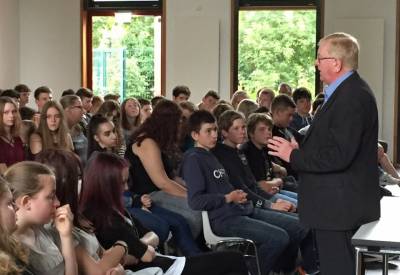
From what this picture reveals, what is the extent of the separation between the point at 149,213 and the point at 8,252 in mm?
2780

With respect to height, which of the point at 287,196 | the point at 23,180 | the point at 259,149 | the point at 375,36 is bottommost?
the point at 287,196

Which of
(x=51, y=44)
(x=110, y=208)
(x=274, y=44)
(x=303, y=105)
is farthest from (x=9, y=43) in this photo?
(x=110, y=208)

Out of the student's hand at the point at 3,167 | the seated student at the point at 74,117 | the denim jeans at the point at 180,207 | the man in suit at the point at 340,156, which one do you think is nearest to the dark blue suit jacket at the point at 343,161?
the man in suit at the point at 340,156

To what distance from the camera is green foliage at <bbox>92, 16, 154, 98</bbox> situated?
12930mm

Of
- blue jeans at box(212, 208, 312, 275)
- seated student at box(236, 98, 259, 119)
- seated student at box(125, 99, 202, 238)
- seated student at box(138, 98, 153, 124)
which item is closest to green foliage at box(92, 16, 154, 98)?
seated student at box(138, 98, 153, 124)

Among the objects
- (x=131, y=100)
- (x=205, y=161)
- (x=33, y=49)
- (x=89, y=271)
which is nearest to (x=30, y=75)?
(x=33, y=49)

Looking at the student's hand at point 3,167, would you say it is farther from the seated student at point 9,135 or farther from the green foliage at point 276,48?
the green foliage at point 276,48

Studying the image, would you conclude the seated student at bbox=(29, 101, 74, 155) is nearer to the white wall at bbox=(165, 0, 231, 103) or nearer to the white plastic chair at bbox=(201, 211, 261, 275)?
the white plastic chair at bbox=(201, 211, 261, 275)

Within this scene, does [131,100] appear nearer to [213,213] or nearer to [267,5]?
[213,213]

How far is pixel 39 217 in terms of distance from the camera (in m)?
2.69

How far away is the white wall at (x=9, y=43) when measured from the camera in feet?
39.9

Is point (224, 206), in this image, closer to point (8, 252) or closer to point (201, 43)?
point (8, 252)

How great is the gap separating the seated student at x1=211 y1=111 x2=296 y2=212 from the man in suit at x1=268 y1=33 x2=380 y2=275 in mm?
1721

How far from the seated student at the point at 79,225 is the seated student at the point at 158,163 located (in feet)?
6.30
